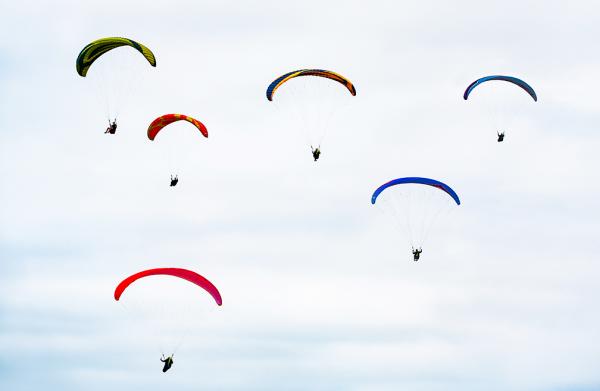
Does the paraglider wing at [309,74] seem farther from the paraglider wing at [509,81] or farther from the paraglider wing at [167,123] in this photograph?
the paraglider wing at [509,81]

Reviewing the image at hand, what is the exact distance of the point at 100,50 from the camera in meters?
61.5

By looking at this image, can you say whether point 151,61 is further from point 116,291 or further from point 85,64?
point 116,291

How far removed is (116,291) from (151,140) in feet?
45.0

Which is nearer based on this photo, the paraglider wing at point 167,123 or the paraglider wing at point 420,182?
the paraglider wing at point 420,182

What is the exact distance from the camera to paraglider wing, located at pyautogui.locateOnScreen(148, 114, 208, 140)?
63606 mm

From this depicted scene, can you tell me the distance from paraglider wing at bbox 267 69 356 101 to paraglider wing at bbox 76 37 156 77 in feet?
20.5

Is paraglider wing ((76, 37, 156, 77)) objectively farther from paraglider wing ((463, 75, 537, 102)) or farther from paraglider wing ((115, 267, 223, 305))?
paraglider wing ((463, 75, 537, 102))

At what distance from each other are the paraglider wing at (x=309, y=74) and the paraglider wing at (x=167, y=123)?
4968mm

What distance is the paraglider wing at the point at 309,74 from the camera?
199ft

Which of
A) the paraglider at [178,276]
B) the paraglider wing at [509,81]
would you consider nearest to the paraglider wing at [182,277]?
the paraglider at [178,276]

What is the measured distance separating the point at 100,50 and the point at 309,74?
1118 cm

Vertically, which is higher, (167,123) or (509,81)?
(509,81)

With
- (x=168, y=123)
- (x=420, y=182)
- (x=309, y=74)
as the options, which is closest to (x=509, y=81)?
(x=420, y=182)

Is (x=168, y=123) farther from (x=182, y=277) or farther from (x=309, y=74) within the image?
(x=182, y=277)
